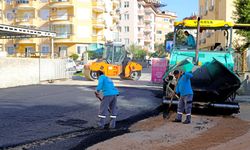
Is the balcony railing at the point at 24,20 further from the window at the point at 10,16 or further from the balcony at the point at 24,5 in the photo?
the balcony at the point at 24,5

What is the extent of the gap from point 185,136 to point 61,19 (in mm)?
51072

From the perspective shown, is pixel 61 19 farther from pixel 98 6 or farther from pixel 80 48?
pixel 98 6

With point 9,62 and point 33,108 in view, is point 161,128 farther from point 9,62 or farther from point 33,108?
point 9,62

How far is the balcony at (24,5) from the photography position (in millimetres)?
59912

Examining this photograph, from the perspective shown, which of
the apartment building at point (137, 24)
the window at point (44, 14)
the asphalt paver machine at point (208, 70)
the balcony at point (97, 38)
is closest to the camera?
the asphalt paver machine at point (208, 70)

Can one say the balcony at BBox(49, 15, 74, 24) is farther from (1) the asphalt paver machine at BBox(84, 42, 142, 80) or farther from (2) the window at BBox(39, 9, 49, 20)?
(1) the asphalt paver machine at BBox(84, 42, 142, 80)

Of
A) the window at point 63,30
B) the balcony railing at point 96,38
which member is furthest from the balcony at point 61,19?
the balcony railing at point 96,38

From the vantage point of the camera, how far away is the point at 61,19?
57250mm

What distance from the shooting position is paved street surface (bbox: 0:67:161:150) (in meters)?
7.67

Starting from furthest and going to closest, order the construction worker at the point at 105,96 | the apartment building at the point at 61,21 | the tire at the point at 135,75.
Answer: the apartment building at the point at 61,21 < the tire at the point at 135,75 < the construction worker at the point at 105,96

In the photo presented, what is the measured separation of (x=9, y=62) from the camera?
66.5ft

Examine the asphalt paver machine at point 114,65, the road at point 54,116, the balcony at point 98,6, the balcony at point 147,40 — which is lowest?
the road at point 54,116

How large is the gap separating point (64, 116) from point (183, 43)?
5.21 metres

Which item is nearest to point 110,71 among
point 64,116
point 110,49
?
point 110,49
